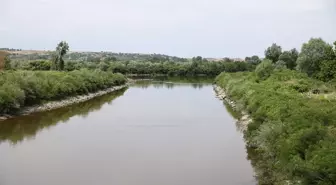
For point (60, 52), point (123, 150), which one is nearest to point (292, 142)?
point (123, 150)

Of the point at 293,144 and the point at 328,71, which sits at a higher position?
the point at 328,71

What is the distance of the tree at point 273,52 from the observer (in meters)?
81.6

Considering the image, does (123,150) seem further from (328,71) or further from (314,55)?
(314,55)

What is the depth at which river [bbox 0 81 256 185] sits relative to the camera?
1631 cm

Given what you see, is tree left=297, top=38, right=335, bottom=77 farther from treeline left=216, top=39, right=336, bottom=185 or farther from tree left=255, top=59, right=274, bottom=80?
treeline left=216, top=39, right=336, bottom=185

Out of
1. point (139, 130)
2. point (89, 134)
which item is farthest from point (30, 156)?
point (139, 130)

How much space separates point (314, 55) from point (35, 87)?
123 feet

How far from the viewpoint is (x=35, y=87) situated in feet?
118

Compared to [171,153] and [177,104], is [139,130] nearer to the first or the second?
[171,153]

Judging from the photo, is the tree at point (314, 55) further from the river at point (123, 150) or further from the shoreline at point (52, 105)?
the shoreline at point (52, 105)

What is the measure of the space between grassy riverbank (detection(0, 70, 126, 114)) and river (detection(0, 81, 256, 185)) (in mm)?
1755

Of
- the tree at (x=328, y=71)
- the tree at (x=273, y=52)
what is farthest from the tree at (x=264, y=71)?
the tree at (x=273, y=52)

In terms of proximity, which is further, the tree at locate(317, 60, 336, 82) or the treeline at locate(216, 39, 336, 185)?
the tree at locate(317, 60, 336, 82)

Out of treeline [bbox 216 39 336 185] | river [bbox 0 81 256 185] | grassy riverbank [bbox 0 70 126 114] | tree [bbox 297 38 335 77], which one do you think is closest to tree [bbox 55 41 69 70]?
grassy riverbank [bbox 0 70 126 114]
